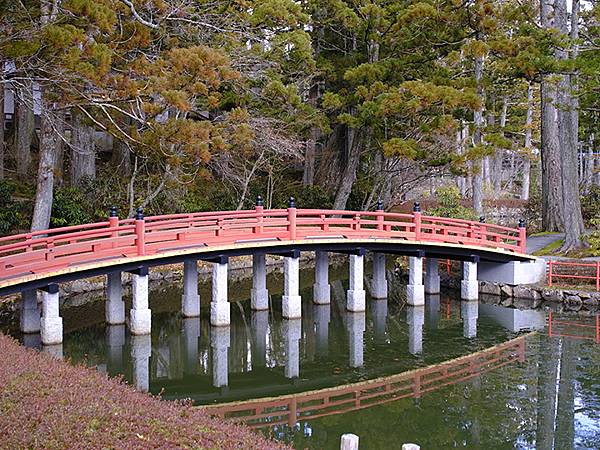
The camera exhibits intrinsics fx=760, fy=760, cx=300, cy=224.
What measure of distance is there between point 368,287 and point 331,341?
8.50 metres

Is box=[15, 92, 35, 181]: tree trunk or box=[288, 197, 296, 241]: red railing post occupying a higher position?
box=[15, 92, 35, 181]: tree trunk

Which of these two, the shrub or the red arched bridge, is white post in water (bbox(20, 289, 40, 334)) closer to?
the red arched bridge

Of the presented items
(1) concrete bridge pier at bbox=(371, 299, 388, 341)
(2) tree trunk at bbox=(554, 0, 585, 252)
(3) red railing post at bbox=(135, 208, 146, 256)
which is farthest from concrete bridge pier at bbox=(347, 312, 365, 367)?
(2) tree trunk at bbox=(554, 0, 585, 252)

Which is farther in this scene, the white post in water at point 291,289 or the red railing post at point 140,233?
the white post in water at point 291,289

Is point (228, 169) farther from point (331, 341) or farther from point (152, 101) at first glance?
point (331, 341)

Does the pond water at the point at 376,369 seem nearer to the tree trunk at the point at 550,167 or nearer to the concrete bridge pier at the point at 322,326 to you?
the concrete bridge pier at the point at 322,326

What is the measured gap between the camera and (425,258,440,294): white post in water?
24.7 meters

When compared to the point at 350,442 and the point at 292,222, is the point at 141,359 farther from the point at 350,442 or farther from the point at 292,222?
the point at 350,442

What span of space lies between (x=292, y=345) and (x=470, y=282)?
7.46 m

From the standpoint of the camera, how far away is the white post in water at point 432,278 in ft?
80.9

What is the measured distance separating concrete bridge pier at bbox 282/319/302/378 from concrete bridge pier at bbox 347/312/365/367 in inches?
49.1

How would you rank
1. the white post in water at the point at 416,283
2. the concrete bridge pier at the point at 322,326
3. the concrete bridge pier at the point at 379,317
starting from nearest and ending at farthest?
the concrete bridge pier at the point at 322,326 < the concrete bridge pier at the point at 379,317 < the white post in water at the point at 416,283

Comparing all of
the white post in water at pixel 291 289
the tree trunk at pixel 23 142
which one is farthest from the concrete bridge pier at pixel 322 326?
the tree trunk at pixel 23 142

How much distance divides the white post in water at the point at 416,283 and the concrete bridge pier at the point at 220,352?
6.17 m
